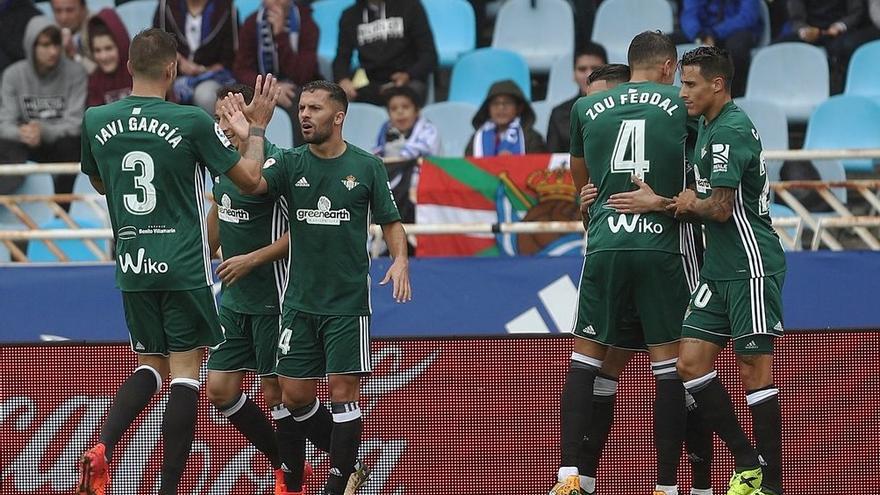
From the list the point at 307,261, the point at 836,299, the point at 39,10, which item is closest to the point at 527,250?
the point at 836,299

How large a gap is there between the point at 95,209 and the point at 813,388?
20.8ft

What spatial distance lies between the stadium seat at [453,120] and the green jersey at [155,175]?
6804 mm

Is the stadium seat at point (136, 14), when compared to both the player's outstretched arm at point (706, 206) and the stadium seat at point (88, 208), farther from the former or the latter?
the player's outstretched arm at point (706, 206)

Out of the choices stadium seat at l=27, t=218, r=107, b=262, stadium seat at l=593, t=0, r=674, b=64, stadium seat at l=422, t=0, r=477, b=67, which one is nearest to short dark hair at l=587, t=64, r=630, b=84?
stadium seat at l=27, t=218, r=107, b=262

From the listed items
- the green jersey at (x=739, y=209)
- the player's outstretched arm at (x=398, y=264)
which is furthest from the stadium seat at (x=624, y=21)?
the green jersey at (x=739, y=209)

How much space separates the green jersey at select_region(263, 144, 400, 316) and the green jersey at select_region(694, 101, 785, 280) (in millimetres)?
1637

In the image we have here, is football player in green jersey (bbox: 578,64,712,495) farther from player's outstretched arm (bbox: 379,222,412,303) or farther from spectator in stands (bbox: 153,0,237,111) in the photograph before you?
spectator in stands (bbox: 153,0,237,111)

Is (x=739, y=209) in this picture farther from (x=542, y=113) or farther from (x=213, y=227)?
(x=542, y=113)

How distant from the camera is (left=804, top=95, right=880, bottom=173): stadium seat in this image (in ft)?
43.1

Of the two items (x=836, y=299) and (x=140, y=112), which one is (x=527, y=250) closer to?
(x=836, y=299)

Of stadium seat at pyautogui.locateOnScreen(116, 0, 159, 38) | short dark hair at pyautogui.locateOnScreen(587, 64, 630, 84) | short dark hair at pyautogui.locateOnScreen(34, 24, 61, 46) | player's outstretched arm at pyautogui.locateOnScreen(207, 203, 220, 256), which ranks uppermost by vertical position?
stadium seat at pyautogui.locateOnScreen(116, 0, 159, 38)

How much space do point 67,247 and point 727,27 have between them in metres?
6.49

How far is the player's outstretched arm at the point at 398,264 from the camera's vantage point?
24.3ft

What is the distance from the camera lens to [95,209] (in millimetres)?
11930
